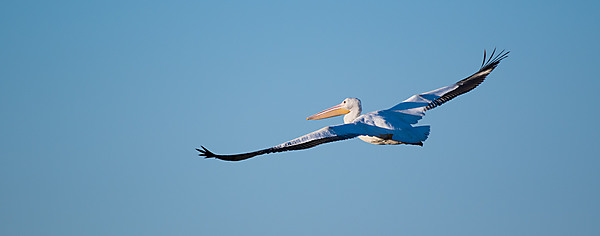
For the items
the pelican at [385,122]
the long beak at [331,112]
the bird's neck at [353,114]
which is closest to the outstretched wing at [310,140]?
the pelican at [385,122]

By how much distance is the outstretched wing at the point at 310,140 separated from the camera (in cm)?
1440

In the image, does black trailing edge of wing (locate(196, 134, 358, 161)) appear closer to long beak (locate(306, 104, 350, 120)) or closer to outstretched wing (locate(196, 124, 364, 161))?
outstretched wing (locate(196, 124, 364, 161))

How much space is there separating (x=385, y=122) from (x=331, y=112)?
3.35m

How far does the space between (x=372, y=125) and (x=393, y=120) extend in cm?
69

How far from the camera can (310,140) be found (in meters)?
15.3

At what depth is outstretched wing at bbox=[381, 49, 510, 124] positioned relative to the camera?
59.5 ft

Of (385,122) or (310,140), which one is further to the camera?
(385,122)

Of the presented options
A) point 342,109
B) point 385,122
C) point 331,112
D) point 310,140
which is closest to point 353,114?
point 342,109

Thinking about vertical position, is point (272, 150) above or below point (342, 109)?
below

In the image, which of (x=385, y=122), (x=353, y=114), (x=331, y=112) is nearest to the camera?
(x=385, y=122)

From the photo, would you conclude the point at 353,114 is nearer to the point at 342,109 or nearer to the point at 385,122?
the point at 342,109

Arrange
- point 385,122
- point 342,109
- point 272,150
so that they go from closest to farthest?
point 272,150 → point 385,122 → point 342,109

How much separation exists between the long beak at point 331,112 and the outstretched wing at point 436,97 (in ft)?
6.20

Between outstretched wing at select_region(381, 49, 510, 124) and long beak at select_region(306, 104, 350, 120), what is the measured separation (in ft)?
6.20
